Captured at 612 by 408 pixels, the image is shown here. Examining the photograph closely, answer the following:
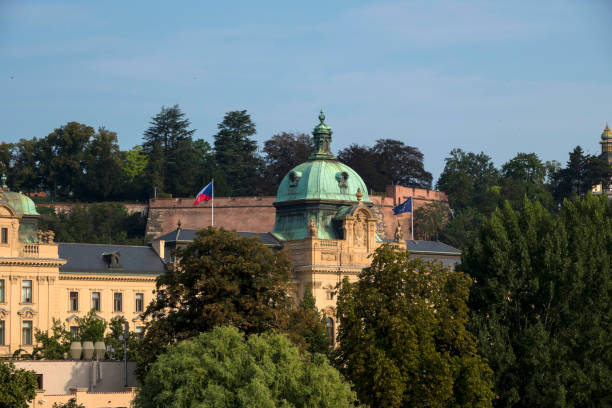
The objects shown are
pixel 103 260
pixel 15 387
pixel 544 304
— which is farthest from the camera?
pixel 103 260

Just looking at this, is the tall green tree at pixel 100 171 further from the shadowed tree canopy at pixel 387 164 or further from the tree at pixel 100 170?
the shadowed tree canopy at pixel 387 164

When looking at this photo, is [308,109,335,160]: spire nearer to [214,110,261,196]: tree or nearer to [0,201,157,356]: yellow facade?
[0,201,157,356]: yellow facade

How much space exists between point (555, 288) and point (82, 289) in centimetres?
4764

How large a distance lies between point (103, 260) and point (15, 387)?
54349 millimetres

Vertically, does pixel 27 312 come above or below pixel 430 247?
below

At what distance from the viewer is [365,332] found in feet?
248

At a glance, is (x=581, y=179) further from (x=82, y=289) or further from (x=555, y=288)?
(x=555, y=288)

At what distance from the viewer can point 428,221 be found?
17612 centimetres

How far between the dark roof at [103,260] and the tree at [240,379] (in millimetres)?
53373

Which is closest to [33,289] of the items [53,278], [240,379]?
[53,278]

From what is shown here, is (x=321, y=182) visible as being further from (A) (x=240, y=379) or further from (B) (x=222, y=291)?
(A) (x=240, y=379)

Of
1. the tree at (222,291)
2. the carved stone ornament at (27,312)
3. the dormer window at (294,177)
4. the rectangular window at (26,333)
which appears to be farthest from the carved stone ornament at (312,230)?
the tree at (222,291)

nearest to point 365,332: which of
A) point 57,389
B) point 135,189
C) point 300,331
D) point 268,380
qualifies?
point 300,331

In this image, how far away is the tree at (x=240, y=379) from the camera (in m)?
65.2
